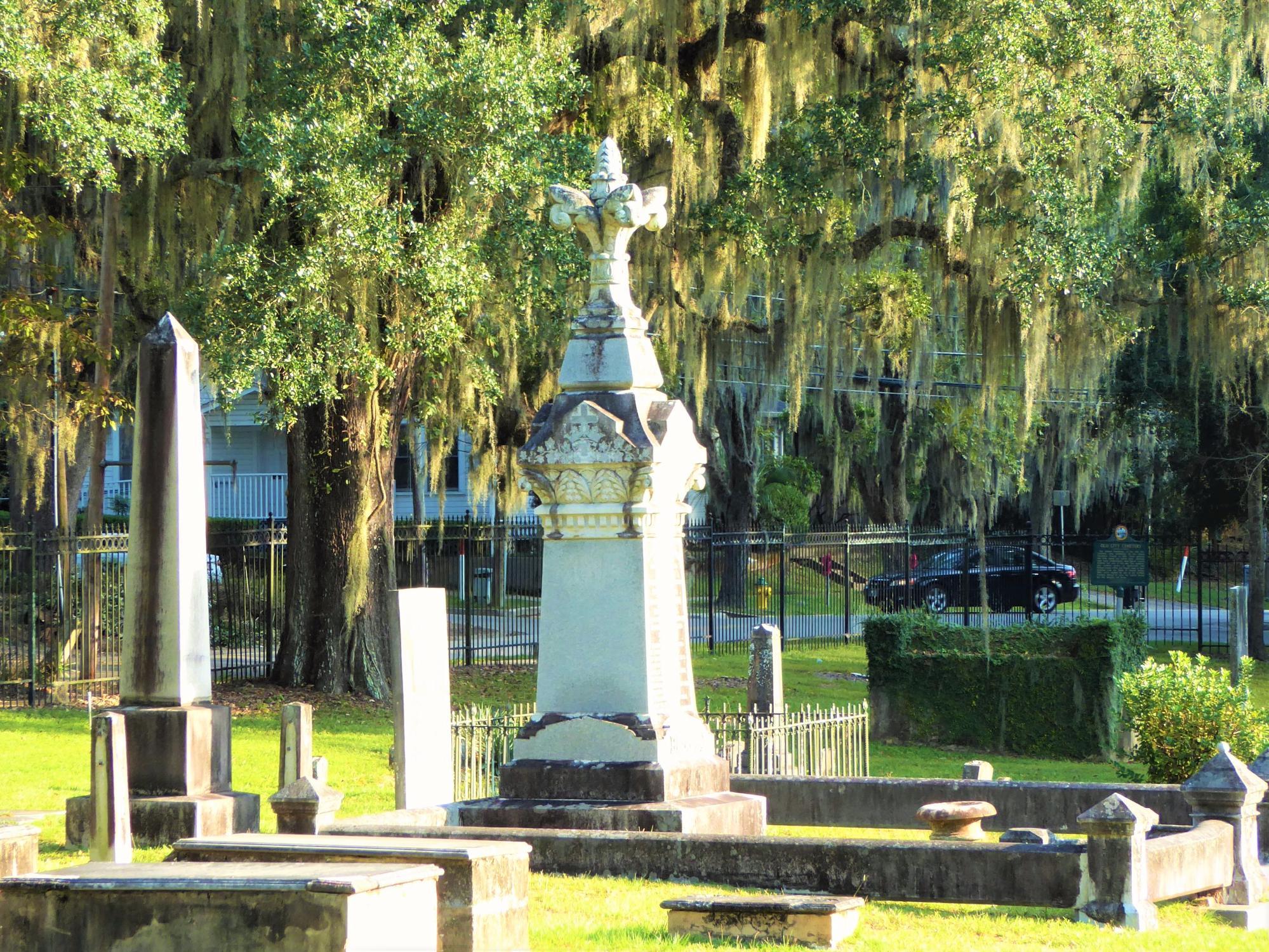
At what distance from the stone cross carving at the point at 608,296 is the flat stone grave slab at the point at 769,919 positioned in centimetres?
365

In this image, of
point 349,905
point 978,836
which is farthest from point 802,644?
point 349,905

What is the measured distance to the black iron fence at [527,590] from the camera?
67.6 ft

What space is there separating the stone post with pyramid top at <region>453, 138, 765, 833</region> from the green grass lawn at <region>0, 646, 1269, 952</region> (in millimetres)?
1025

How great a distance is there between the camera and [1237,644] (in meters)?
18.0

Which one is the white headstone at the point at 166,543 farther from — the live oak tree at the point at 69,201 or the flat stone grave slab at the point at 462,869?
the live oak tree at the point at 69,201

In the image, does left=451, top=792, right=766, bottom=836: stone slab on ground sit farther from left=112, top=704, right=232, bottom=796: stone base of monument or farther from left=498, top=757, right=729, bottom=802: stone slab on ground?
left=112, top=704, right=232, bottom=796: stone base of monument

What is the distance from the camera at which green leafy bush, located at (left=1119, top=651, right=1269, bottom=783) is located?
12609 mm

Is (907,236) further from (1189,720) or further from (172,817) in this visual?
(172,817)

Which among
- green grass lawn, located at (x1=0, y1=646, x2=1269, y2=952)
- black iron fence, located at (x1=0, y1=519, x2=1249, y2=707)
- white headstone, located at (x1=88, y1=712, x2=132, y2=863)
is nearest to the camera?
green grass lawn, located at (x1=0, y1=646, x2=1269, y2=952)

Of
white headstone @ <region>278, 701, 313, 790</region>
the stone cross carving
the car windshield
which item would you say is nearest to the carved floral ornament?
the stone cross carving

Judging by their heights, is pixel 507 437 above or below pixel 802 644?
above

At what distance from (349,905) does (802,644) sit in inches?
983

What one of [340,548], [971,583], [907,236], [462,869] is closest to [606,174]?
[462,869]

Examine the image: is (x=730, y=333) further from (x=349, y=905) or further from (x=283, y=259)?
(x=349, y=905)
